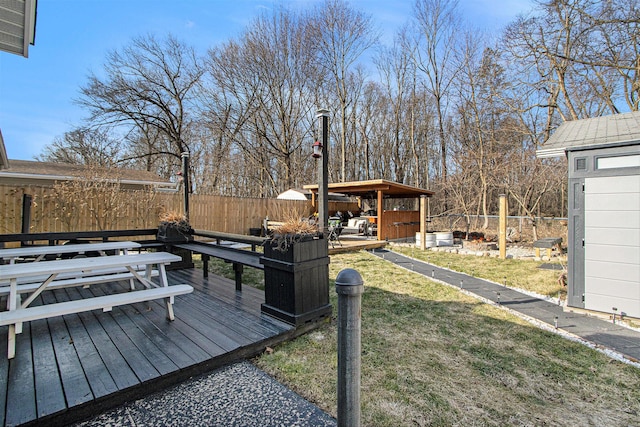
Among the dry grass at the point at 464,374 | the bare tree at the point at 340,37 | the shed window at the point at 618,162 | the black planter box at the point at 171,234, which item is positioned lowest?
the dry grass at the point at 464,374

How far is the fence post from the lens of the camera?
1486 mm

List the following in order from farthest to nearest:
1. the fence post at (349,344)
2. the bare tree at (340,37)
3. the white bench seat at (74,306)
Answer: the bare tree at (340,37) < the white bench seat at (74,306) < the fence post at (349,344)

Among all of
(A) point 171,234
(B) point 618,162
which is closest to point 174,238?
(A) point 171,234

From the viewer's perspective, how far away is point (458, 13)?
1761 centimetres

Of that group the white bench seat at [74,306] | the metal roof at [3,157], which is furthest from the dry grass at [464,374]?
the metal roof at [3,157]

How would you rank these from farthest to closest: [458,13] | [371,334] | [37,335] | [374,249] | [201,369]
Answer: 1. [458,13]
2. [374,249]
3. [371,334]
4. [37,335]
5. [201,369]

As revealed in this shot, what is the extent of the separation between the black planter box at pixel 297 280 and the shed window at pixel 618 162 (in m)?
4.02

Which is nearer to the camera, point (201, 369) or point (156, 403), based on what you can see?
point (156, 403)

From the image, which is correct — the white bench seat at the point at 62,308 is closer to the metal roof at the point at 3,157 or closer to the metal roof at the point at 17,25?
the metal roof at the point at 17,25

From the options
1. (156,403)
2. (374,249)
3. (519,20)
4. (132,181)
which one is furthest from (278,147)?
(156,403)

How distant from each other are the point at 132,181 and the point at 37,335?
1051 cm

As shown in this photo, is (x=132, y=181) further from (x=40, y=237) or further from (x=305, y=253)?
(x=305, y=253)

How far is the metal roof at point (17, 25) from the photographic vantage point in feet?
7.47

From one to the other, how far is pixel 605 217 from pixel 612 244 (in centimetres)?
37
